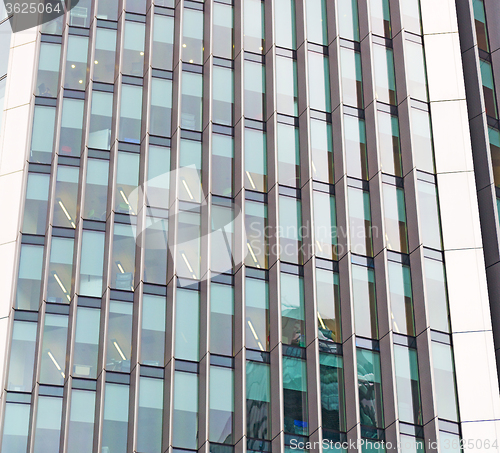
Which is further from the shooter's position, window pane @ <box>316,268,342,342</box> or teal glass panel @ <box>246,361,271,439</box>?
window pane @ <box>316,268,342,342</box>

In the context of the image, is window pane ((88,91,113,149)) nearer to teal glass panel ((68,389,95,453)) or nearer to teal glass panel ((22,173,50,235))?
teal glass panel ((22,173,50,235))

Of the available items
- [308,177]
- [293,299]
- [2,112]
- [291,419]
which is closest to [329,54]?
[308,177]

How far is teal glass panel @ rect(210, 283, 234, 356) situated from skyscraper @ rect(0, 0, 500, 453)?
0.09 m

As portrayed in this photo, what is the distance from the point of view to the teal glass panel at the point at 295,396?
30875 millimetres

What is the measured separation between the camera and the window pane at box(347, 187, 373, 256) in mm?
34719

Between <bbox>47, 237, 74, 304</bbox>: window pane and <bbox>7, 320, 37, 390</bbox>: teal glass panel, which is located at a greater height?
<bbox>47, 237, 74, 304</bbox>: window pane

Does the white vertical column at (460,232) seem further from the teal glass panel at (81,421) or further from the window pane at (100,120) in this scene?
the window pane at (100,120)

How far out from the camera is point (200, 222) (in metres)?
34.2

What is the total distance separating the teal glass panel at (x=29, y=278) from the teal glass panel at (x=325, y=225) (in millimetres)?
11470

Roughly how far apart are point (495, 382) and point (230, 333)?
10.6 metres

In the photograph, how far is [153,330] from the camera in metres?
32.0

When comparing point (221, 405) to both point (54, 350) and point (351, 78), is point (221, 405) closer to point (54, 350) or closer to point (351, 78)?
point (54, 350)

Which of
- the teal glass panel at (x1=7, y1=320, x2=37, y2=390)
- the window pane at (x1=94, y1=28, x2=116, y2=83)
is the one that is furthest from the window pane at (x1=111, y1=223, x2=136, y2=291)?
the window pane at (x1=94, y1=28, x2=116, y2=83)

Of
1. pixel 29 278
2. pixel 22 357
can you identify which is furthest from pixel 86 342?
pixel 29 278
